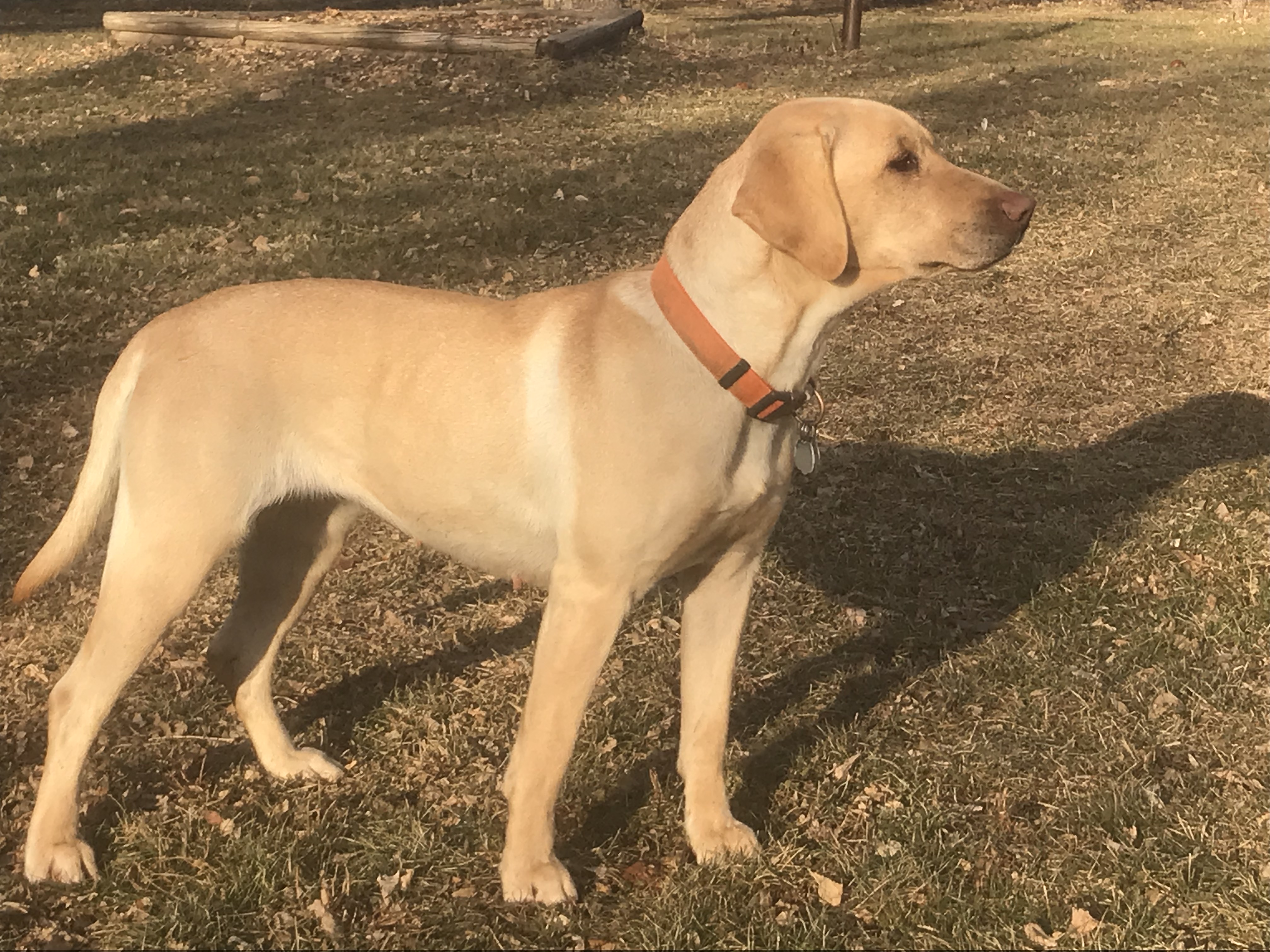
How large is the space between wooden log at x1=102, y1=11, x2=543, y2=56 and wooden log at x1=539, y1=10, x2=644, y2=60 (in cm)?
12

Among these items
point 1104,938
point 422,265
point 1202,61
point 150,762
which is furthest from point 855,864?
point 1202,61

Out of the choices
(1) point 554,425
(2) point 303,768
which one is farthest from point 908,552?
(2) point 303,768

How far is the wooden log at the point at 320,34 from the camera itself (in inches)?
537

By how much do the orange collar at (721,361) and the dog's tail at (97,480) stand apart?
1.44 m

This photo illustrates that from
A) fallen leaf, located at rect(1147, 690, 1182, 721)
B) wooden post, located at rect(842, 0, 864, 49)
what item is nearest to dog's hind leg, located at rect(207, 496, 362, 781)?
fallen leaf, located at rect(1147, 690, 1182, 721)

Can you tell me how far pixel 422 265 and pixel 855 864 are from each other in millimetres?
5646

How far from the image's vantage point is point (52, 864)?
125 inches

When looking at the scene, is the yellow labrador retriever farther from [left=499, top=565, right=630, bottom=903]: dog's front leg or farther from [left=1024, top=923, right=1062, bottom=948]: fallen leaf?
→ [left=1024, top=923, right=1062, bottom=948]: fallen leaf

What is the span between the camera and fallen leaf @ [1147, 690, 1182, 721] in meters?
3.93

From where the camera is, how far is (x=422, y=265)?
26.1 ft

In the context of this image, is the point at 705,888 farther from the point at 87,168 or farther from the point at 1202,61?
the point at 1202,61

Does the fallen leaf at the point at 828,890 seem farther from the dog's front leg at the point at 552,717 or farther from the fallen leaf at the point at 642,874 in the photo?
the dog's front leg at the point at 552,717

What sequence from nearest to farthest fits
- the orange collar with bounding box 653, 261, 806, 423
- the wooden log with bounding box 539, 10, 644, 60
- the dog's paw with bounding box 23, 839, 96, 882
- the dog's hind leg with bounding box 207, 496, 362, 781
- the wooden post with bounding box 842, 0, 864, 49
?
the orange collar with bounding box 653, 261, 806, 423
the dog's paw with bounding box 23, 839, 96, 882
the dog's hind leg with bounding box 207, 496, 362, 781
the wooden log with bounding box 539, 10, 644, 60
the wooden post with bounding box 842, 0, 864, 49

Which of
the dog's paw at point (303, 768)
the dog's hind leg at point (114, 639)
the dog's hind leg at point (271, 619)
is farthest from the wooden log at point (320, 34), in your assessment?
the dog's hind leg at point (114, 639)
